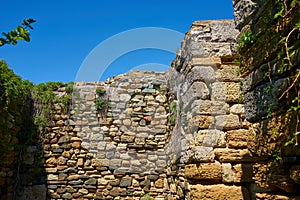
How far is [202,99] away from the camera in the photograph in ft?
9.26

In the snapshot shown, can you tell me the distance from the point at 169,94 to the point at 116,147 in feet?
5.14

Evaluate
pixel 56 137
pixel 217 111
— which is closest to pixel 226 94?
pixel 217 111

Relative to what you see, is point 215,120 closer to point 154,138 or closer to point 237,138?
point 237,138

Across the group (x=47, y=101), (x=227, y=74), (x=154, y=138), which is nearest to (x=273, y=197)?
(x=227, y=74)

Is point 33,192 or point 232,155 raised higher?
point 232,155

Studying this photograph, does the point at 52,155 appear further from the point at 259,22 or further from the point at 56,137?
the point at 259,22

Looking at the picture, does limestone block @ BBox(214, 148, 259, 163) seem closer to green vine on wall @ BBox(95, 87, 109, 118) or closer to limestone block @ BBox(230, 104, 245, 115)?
limestone block @ BBox(230, 104, 245, 115)

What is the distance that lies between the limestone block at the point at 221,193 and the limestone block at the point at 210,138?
0.40m

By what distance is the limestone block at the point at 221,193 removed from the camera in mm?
2479

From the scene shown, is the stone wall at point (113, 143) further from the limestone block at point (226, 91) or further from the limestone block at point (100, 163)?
the limestone block at point (226, 91)

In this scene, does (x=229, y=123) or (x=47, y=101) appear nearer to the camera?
(x=229, y=123)

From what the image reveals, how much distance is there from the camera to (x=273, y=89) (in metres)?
1.36

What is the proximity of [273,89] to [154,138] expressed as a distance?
14.3 feet

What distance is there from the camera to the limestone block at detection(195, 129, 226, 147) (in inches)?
106
